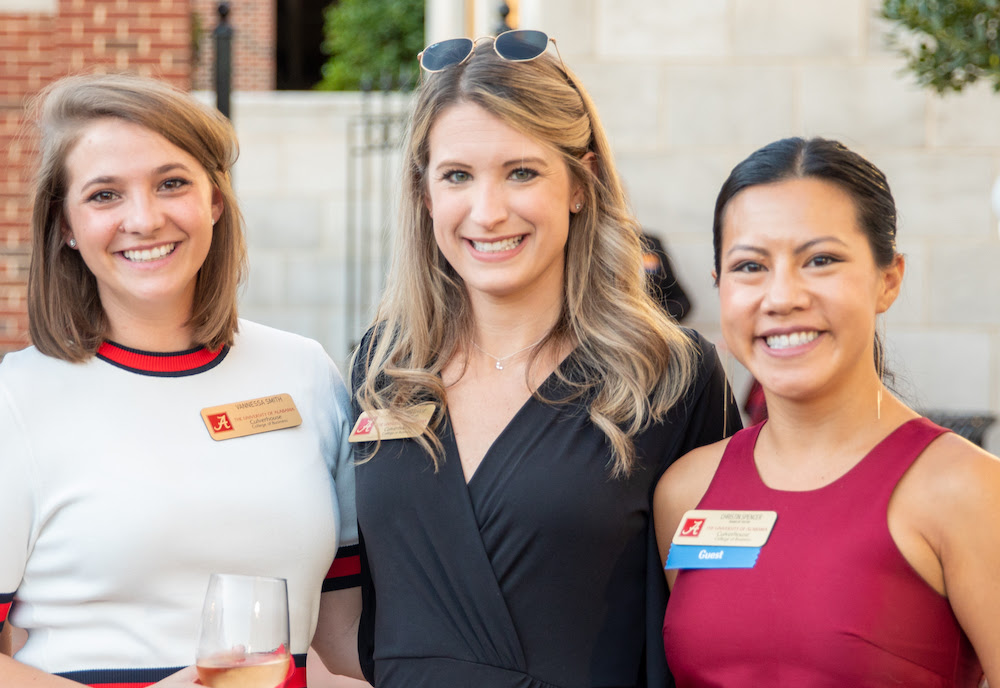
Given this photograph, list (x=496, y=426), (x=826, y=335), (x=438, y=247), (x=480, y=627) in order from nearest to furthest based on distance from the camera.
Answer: (x=826, y=335) < (x=480, y=627) < (x=496, y=426) < (x=438, y=247)

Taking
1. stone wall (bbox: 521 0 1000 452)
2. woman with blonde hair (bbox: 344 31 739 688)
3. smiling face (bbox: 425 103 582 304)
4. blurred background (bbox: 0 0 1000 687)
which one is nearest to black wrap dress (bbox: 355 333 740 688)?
woman with blonde hair (bbox: 344 31 739 688)

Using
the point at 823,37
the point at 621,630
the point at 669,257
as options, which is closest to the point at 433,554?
the point at 621,630

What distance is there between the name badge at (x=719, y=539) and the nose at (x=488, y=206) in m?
0.76

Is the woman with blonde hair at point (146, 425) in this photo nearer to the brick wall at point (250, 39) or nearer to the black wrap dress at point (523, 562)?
the black wrap dress at point (523, 562)

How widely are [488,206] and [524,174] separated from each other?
14 cm

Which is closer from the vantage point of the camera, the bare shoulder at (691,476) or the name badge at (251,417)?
the bare shoulder at (691,476)

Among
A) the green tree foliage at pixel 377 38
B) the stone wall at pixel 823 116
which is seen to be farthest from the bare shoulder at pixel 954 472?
the green tree foliage at pixel 377 38

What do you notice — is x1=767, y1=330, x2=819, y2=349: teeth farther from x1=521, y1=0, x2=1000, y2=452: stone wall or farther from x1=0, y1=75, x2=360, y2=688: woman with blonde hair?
x1=521, y1=0, x2=1000, y2=452: stone wall

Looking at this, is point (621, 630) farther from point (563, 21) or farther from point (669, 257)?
point (563, 21)

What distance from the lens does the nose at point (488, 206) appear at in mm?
2523

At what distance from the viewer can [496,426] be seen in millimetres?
2564

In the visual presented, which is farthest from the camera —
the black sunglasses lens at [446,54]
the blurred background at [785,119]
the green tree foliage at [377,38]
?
the green tree foliage at [377,38]

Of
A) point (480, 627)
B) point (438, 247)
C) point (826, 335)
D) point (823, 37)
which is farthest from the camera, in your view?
point (823, 37)

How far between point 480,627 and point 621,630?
30 cm
